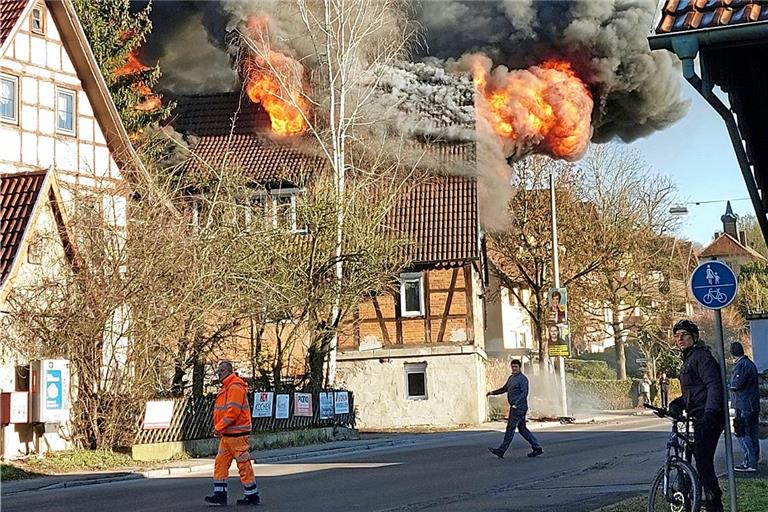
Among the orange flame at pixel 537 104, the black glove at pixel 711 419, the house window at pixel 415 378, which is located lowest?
the black glove at pixel 711 419

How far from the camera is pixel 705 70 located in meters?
8.09

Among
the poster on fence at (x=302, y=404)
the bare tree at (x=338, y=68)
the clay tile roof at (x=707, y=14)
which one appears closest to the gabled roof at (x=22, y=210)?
the poster on fence at (x=302, y=404)

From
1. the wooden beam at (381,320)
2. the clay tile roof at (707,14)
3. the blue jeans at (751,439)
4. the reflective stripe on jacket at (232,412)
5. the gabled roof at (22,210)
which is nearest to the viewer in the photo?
the clay tile roof at (707,14)

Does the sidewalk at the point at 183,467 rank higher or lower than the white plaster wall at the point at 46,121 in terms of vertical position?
lower

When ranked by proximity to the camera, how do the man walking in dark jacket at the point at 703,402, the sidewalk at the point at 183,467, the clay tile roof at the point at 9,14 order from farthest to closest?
the clay tile roof at the point at 9,14 → the sidewalk at the point at 183,467 → the man walking in dark jacket at the point at 703,402

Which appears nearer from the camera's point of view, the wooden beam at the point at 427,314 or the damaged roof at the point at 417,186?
the damaged roof at the point at 417,186

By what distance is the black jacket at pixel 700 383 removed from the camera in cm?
1028

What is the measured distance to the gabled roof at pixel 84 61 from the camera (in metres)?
26.5

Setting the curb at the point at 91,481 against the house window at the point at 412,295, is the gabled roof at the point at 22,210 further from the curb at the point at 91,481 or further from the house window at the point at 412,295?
the house window at the point at 412,295

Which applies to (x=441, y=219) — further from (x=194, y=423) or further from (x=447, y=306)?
(x=194, y=423)

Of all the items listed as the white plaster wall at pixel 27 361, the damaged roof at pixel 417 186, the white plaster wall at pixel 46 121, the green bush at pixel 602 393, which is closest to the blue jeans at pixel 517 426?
the white plaster wall at pixel 27 361

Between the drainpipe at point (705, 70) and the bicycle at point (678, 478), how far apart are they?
2.55 meters

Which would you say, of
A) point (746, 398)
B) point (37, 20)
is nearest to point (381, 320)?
point (37, 20)

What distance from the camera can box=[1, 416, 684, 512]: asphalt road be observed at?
1320cm
